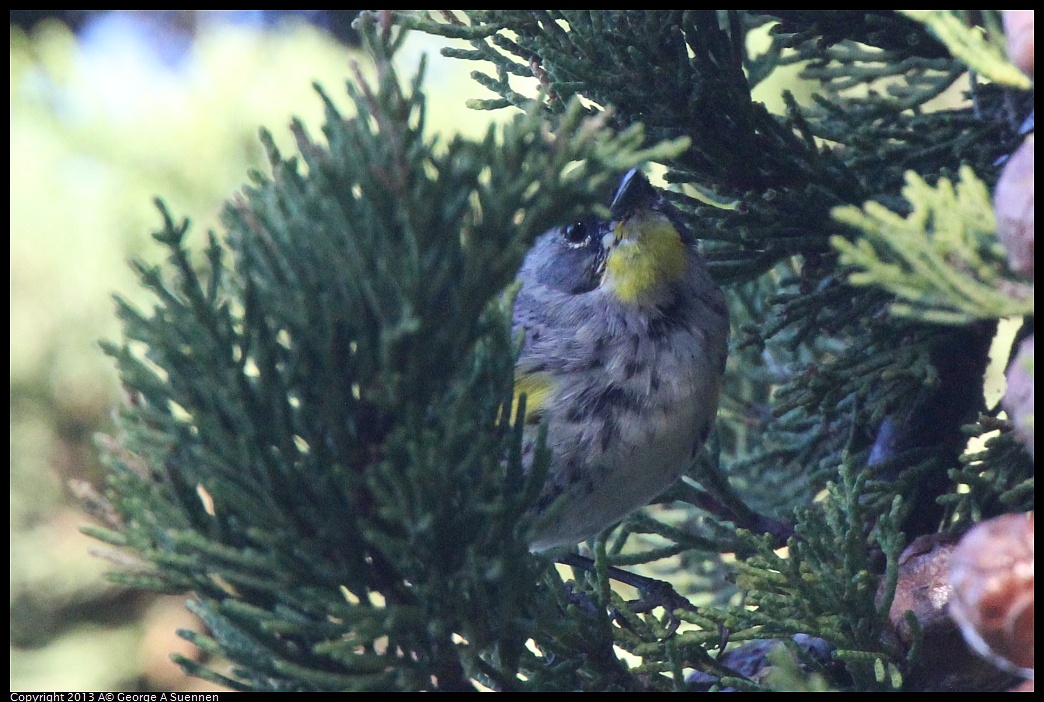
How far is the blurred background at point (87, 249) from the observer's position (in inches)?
115

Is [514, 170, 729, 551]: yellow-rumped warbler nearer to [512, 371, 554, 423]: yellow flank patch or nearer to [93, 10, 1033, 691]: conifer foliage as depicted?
[512, 371, 554, 423]: yellow flank patch

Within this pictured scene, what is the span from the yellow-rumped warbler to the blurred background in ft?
3.71

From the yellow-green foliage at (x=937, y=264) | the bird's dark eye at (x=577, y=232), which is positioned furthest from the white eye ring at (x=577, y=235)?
the yellow-green foliage at (x=937, y=264)

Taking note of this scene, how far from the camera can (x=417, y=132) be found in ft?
3.51

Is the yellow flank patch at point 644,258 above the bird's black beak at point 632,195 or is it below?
below

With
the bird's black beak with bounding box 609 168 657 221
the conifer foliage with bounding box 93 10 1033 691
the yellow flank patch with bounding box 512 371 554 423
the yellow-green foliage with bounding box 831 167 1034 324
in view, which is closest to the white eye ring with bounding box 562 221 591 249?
the bird's black beak with bounding box 609 168 657 221

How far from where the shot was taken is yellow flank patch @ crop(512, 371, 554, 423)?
5.60ft

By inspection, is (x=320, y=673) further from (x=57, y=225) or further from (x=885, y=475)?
(x=57, y=225)

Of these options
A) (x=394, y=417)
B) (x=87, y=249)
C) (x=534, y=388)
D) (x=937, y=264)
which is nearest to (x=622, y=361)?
(x=534, y=388)

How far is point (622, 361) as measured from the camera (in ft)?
5.72

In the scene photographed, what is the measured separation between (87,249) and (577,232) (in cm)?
181

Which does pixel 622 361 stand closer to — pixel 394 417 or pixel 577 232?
pixel 577 232

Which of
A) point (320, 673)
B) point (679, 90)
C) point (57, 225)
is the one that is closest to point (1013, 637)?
point (320, 673)

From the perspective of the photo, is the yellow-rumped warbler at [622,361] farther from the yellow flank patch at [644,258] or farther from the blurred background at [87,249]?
the blurred background at [87,249]
